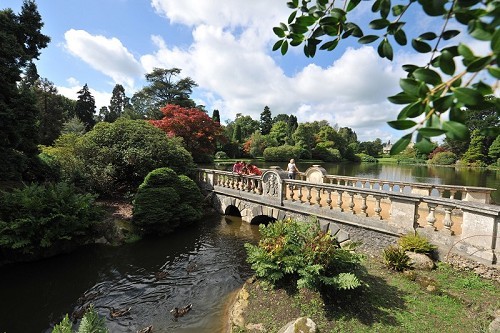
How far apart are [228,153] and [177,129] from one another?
81.3 feet

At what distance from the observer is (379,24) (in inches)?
47.4

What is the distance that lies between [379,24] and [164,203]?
10.6 meters

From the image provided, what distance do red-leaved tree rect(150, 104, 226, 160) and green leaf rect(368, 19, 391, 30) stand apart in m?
20.3

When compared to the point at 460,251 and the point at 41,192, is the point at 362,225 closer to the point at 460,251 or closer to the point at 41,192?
the point at 460,251

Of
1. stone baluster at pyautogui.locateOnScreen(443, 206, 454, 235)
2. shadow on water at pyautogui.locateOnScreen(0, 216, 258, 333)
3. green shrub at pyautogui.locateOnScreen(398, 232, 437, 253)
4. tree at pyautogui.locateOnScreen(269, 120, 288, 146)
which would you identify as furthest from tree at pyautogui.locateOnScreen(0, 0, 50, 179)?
tree at pyautogui.locateOnScreen(269, 120, 288, 146)

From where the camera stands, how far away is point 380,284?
543cm

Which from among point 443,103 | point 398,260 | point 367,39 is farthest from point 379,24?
point 398,260

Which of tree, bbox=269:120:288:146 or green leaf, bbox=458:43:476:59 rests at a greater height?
tree, bbox=269:120:288:146

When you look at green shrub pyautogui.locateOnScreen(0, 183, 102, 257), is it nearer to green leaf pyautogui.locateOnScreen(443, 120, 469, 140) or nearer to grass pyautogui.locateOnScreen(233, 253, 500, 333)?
grass pyautogui.locateOnScreen(233, 253, 500, 333)

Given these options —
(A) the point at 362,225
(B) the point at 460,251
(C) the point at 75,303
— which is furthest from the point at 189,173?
(B) the point at 460,251

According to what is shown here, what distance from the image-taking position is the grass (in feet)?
14.3

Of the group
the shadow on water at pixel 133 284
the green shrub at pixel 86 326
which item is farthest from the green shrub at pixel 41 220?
the green shrub at pixel 86 326

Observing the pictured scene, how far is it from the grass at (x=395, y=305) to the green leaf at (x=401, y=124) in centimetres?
458

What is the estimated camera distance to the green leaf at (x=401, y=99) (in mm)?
884
